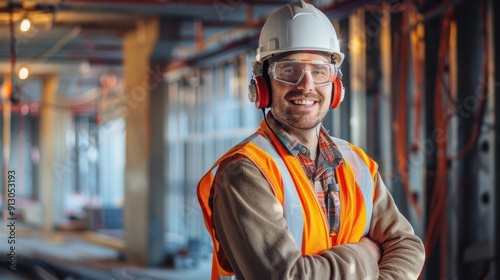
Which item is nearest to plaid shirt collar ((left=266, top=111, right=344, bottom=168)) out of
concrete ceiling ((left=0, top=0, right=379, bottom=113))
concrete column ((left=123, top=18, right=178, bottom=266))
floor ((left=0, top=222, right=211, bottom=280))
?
floor ((left=0, top=222, right=211, bottom=280))

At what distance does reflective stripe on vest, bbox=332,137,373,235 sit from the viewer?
2.40 m

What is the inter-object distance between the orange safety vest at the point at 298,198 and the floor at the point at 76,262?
6.84ft

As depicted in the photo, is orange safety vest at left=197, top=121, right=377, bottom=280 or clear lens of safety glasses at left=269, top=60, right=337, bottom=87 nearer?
orange safety vest at left=197, top=121, right=377, bottom=280

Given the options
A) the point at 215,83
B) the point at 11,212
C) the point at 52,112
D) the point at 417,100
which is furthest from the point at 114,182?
the point at 11,212

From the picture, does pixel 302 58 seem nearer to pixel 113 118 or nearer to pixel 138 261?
pixel 138 261

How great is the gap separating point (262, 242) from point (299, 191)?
23 cm

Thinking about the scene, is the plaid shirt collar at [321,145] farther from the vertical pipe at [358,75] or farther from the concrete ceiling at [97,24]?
the concrete ceiling at [97,24]

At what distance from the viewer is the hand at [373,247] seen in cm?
234

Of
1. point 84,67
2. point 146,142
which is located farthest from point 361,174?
point 84,67

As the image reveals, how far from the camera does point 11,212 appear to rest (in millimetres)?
4238

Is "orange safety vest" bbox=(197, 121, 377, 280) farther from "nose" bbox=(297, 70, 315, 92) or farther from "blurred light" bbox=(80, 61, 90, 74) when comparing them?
"blurred light" bbox=(80, 61, 90, 74)

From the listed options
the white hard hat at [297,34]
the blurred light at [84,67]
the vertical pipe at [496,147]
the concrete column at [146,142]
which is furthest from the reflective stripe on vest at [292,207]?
the blurred light at [84,67]

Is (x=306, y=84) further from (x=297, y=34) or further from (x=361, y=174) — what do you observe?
(x=361, y=174)

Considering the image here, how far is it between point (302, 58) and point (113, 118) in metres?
15.4
